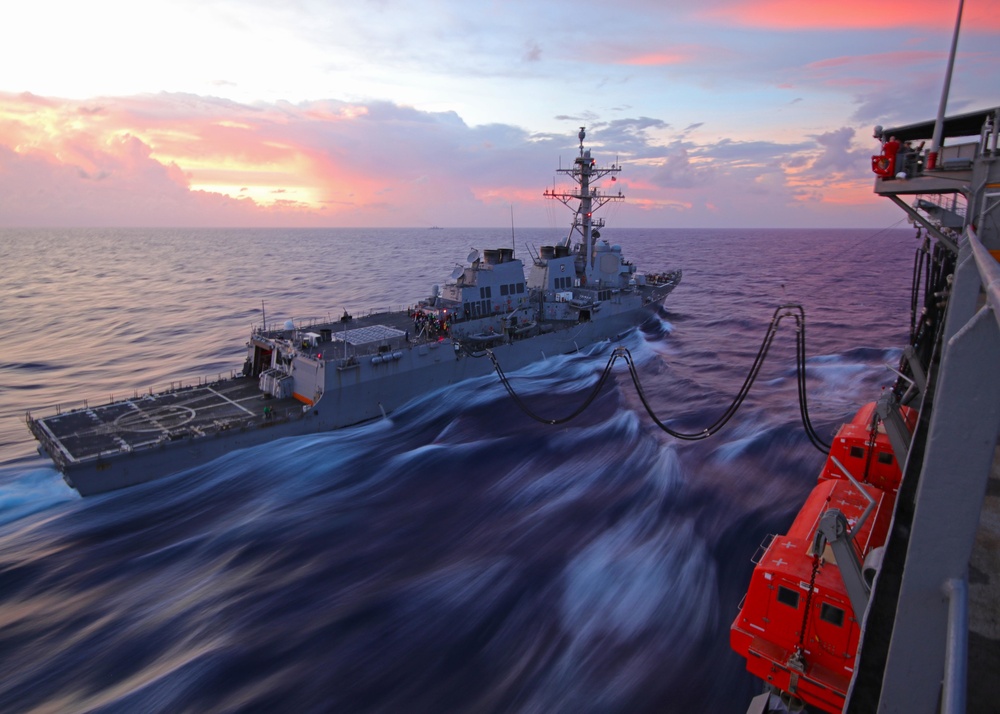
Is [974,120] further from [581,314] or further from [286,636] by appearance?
[286,636]

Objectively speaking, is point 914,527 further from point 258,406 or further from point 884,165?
point 258,406

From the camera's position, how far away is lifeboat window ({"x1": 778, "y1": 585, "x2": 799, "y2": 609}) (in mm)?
9156

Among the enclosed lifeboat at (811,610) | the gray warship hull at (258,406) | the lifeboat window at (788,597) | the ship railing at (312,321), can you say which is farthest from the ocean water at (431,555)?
the ship railing at (312,321)

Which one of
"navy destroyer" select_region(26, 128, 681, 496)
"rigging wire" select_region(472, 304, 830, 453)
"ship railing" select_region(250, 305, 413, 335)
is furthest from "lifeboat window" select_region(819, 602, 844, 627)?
"ship railing" select_region(250, 305, 413, 335)

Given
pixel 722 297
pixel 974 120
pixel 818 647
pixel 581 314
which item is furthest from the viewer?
pixel 722 297

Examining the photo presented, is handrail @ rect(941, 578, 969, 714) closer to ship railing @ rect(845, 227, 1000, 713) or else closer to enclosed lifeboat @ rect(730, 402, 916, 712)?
ship railing @ rect(845, 227, 1000, 713)

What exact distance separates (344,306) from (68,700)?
159ft

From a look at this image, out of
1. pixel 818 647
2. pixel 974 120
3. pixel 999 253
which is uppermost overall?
pixel 974 120

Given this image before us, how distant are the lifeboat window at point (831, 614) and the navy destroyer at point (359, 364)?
16.8 meters

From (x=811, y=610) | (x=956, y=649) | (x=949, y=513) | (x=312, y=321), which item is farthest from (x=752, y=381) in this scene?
(x=312, y=321)

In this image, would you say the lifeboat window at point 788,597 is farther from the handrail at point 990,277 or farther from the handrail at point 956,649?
the handrail at point 990,277

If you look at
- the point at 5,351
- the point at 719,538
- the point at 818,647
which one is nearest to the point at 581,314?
the point at 719,538

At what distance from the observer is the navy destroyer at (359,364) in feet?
66.4

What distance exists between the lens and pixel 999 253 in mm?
10547
